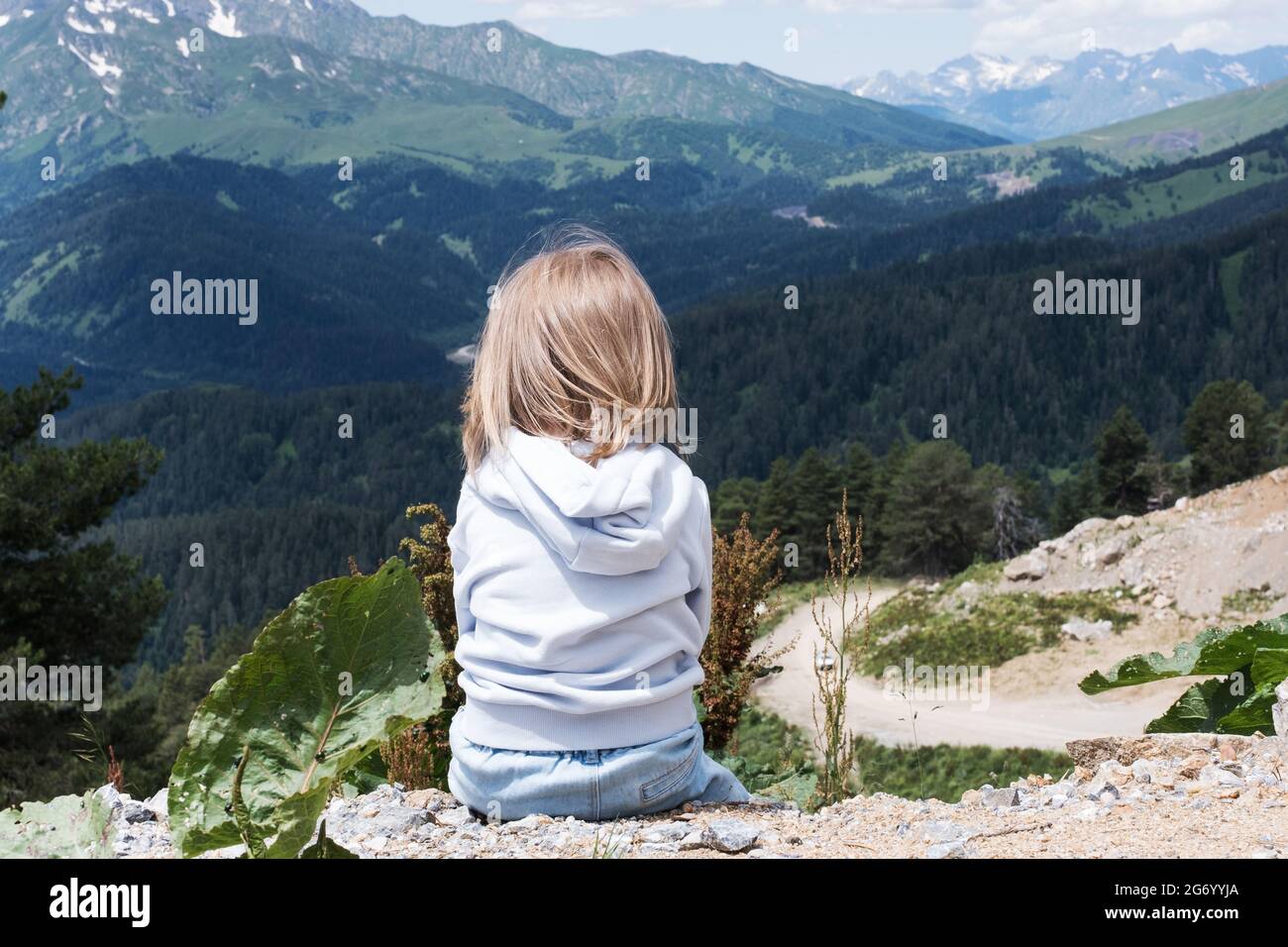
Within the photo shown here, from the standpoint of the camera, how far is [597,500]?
395 centimetres

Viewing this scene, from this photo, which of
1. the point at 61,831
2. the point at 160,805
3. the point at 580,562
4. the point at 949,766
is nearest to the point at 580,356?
the point at 580,562

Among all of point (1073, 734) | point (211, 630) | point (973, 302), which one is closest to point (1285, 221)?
point (973, 302)

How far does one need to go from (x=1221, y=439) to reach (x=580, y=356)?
2534 inches

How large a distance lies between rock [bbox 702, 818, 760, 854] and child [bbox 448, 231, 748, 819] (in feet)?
1.66

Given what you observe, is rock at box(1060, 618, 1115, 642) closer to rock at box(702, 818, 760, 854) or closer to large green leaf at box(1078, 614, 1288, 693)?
large green leaf at box(1078, 614, 1288, 693)

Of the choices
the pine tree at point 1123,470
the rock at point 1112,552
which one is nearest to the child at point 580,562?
the rock at point 1112,552

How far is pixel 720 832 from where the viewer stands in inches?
143

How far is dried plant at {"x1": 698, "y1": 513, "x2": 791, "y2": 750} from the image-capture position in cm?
666

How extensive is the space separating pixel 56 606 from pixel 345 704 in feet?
69.9

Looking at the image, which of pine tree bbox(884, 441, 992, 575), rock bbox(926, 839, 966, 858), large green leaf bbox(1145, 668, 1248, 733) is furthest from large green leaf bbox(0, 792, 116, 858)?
pine tree bbox(884, 441, 992, 575)

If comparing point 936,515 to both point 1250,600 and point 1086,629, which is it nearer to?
point 1086,629

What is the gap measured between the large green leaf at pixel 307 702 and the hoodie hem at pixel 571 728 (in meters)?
1.02
